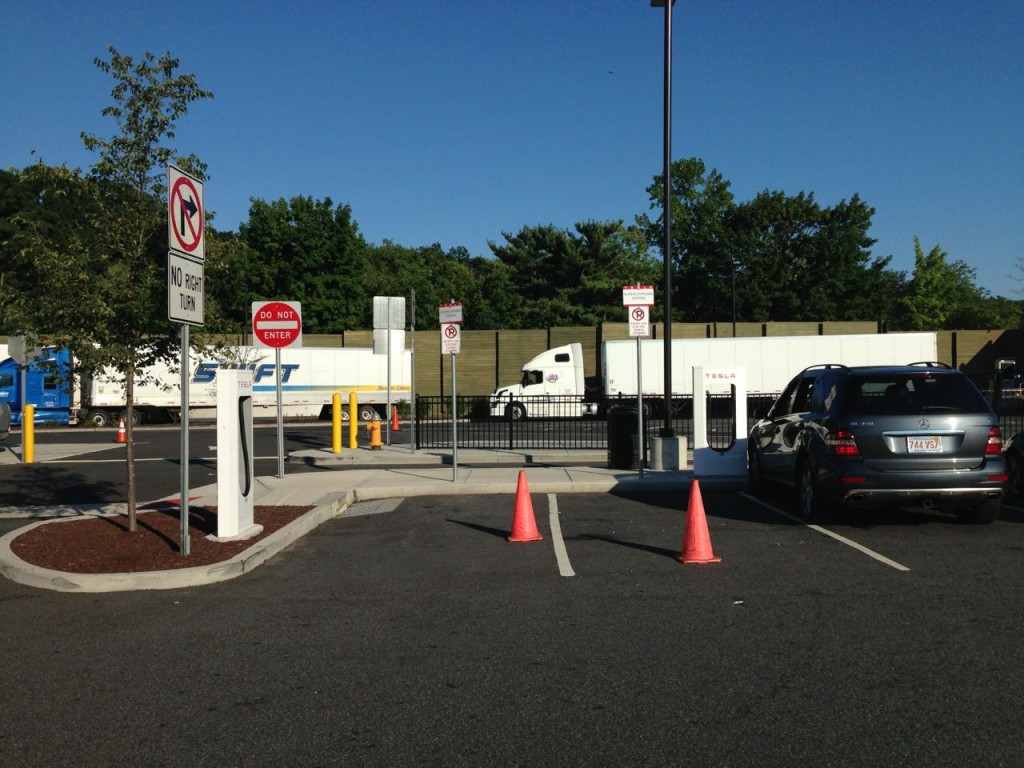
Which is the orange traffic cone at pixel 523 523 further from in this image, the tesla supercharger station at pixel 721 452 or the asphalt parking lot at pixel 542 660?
the tesla supercharger station at pixel 721 452

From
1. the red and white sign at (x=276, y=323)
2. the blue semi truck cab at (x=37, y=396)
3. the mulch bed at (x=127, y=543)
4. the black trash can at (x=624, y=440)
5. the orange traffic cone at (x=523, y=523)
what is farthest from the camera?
the blue semi truck cab at (x=37, y=396)

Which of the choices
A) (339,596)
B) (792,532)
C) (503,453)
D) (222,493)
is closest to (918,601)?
(792,532)

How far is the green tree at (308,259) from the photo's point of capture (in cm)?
6097

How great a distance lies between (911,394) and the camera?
9.74 metres

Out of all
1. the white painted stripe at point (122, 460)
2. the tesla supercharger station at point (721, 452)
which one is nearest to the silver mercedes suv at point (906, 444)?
the tesla supercharger station at point (721, 452)

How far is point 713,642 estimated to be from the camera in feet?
19.1

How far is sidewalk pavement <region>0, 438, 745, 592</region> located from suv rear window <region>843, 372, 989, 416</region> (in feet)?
15.5

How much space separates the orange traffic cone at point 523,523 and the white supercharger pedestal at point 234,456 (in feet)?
8.69

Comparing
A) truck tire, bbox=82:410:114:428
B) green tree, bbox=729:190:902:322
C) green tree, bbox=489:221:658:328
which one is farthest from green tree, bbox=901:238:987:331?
truck tire, bbox=82:410:114:428

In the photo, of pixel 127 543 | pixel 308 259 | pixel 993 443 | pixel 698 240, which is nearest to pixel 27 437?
pixel 127 543

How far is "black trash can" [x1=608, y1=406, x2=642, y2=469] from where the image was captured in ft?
54.3

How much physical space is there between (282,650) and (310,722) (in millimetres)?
1392

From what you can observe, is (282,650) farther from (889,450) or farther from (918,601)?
(889,450)

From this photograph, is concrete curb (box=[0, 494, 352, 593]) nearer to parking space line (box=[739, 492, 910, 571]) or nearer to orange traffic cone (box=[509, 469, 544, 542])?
orange traffic cone (box=[509, 469, 544, 542])
